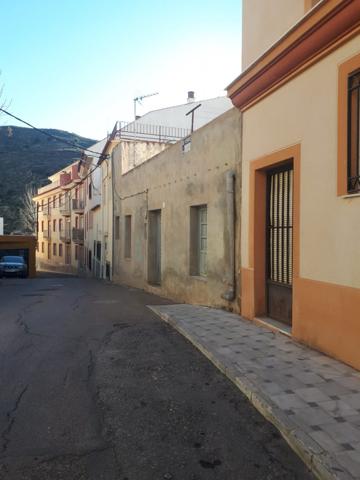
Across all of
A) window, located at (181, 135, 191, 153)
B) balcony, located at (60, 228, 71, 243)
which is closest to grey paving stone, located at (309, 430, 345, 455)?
window, located at (181, 135, 191, 153)

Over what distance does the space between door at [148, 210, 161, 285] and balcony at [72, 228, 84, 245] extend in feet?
81.8

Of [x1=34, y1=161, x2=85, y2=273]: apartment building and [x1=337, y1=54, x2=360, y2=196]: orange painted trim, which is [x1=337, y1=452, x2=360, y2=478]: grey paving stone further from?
[x1=34, y1=161, x2=85, y2=273]: apartment building

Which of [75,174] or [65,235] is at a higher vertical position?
[75,174]

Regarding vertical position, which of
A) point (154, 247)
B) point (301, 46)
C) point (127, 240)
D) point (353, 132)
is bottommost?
point (154, 247)

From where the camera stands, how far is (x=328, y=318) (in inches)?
204

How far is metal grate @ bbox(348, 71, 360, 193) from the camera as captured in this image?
482 cm

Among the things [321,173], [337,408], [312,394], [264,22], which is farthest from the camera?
[264,22]

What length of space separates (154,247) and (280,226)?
26.7 ft

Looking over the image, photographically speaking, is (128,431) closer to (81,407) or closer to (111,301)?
(81,407)

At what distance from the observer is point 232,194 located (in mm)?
8164

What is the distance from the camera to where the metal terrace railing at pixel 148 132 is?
2241 cm

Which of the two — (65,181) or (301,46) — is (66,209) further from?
(301,46)


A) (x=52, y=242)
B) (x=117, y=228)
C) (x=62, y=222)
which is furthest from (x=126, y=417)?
(x=52, y=242)

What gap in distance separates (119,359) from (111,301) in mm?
6215
